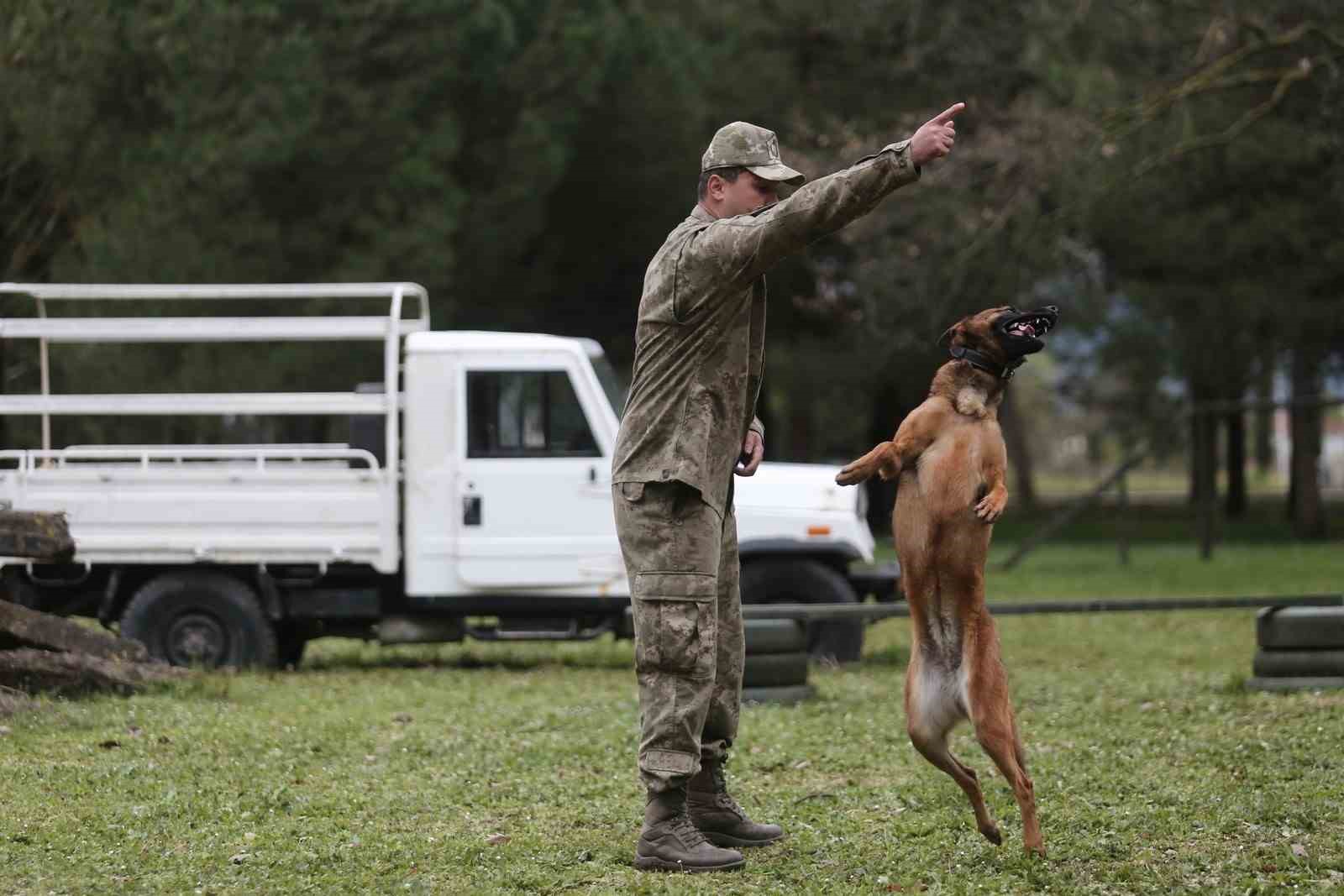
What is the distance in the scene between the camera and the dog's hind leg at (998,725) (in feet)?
17.4

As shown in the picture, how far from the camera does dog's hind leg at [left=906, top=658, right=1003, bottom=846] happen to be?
5.40 m

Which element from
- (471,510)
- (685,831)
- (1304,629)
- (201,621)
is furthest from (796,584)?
(685,831)

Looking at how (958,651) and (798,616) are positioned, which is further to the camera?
(798,616)

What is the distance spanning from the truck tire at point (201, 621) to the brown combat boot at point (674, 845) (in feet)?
20.8

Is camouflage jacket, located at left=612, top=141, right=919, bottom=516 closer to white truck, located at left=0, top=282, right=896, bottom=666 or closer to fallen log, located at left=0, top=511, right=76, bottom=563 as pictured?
fallen log, located at left=0, top=511, right=76, bottom=563

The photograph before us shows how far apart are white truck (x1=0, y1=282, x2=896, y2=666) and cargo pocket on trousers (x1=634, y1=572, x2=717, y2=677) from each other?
19.3 ft

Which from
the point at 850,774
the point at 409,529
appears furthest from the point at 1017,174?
the point at 850,774

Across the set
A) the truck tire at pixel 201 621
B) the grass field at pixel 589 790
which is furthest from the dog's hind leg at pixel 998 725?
the truck tire at pixel 201 621

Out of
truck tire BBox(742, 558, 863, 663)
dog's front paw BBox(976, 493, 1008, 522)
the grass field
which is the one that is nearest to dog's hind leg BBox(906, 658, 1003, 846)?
the grass field

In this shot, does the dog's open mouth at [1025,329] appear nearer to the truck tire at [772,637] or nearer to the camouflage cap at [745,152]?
the camouflage cap at [745,152]

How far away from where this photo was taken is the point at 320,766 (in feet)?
24.6

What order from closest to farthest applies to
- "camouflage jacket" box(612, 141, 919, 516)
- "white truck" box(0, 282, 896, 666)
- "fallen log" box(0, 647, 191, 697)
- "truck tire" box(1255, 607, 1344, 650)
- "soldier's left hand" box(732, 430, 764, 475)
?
"camouflage jacket" box(612, 141, 919, 516) < "soldier's left hand" box(732, 430, 764, 475) < "fallen log" box(0, 647, 191, 697) < "truck tire" box(1255, 607, 1344, 650) < "white truck" box(0, 282, 896, 666)

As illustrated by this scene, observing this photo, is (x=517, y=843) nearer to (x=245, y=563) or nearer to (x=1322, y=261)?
(x=245, y=563)

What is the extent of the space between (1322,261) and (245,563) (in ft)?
55.7
